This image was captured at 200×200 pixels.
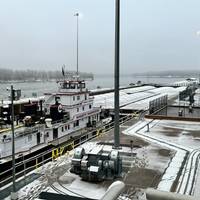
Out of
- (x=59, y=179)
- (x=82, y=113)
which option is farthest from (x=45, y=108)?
(x=59, y=179)

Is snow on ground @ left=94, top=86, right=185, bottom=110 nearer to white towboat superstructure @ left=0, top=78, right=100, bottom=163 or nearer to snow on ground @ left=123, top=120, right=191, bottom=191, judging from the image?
white towboat superstructure @ left=0, top=78, right=100, bottom=163

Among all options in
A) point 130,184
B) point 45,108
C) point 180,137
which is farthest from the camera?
point 45,108

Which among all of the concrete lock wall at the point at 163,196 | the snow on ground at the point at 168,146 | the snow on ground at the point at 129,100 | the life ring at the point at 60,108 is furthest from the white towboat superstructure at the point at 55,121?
the concrete lock wall at the point at 163,196

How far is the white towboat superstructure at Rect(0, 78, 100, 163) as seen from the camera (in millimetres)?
22366

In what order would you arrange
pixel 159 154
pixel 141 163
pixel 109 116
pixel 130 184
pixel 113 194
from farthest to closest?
pixel 109 116 < pixel 159 154 < pixel 141 163 < pixel 130 184 < pixel 113 194

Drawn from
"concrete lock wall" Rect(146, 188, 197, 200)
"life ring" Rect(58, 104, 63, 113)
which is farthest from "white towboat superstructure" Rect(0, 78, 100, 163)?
"concrete lock wall" Rect(146, 188, 197, 200)

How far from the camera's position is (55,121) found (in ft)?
89.6

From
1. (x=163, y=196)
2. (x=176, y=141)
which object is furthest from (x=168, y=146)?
(x=163, y=196)

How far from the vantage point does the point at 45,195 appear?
8469 millimetres

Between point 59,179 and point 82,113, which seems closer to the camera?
point 59,179

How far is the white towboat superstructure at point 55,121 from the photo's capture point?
73.4ft

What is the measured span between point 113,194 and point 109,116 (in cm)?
4129

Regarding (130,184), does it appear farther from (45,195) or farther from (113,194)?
(113,194)

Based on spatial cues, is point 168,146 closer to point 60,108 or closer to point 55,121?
point 55,121
